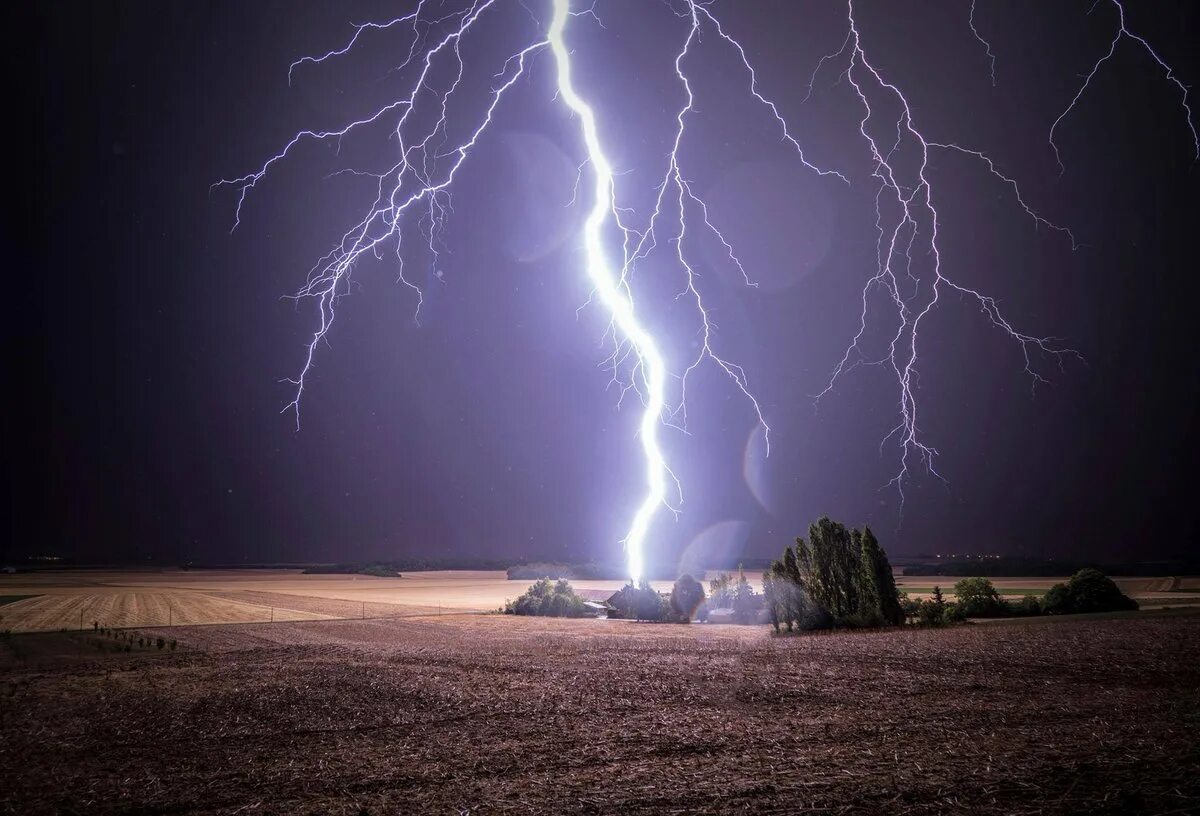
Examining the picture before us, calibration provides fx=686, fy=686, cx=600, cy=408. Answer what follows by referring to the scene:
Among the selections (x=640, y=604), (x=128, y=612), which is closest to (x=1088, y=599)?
(x=640, y=604)

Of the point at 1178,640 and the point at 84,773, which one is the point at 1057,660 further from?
the point at 84,773

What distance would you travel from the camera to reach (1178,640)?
13047mm

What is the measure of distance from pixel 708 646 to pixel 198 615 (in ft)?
82.7

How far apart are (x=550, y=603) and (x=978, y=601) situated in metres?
19.3

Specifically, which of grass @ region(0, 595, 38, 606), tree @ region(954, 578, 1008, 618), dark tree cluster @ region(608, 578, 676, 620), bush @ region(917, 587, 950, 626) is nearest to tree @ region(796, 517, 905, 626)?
bush @ region(917, 587, 950, 626)

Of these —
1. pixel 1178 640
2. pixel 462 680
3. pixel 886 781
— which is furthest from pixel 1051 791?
pixel 1178 640

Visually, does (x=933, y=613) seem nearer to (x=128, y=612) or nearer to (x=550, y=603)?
(x=550, y=603)

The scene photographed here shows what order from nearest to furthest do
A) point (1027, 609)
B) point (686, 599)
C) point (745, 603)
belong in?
1. point (1027, 609)
2. point (745, 603)
3. point (686, 599)

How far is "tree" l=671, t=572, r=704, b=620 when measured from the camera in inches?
1123

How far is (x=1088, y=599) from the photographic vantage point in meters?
20.8

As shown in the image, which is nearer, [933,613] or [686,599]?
[933,613]

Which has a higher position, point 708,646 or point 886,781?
point 886,781

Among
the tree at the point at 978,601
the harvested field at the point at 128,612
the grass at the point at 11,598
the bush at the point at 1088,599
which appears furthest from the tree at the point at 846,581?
the grass at the point at 11,598

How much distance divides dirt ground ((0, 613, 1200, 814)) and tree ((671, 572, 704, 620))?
13.3 meters
